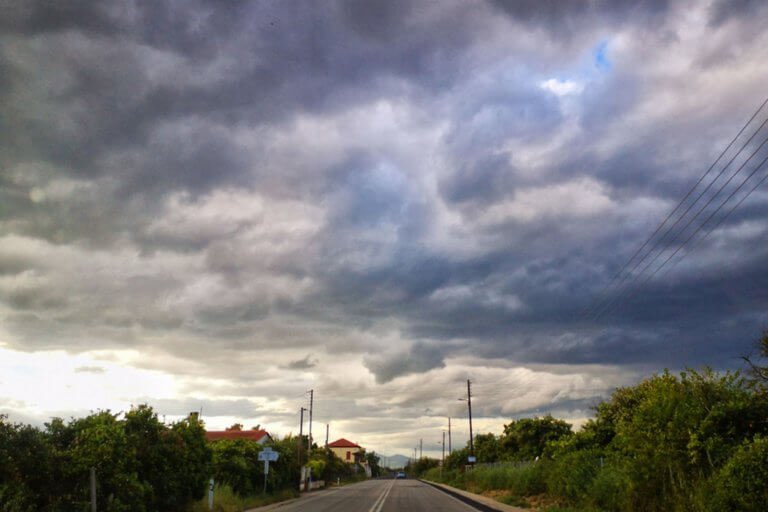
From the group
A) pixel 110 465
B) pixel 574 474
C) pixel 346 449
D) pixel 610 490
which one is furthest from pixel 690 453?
pixel 346 449

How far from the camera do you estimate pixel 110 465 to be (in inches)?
612

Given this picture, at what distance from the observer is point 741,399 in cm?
1310

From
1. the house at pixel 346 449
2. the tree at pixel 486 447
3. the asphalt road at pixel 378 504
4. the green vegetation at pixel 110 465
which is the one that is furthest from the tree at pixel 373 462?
the green vegetation at pixel 110 465

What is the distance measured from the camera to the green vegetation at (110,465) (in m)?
12.9

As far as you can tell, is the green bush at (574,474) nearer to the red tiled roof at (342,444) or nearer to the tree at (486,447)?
the tree at (486,447)

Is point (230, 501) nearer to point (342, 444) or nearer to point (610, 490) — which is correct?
point (610, 490)

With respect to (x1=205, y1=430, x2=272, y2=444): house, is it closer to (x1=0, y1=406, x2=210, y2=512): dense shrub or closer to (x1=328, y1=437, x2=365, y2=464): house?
(x1=0, y1=406, x2=210, y2=512): dense shrub

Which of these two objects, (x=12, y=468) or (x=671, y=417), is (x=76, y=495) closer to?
(x=12, y=468)

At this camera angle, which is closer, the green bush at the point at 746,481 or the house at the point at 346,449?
the green bush at the point at 746,481

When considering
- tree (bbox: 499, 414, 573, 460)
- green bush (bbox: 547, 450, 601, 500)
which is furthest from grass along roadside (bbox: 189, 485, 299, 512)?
tree (bbox: 499, 414, 573, 460)

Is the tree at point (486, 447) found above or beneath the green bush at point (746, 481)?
beneath

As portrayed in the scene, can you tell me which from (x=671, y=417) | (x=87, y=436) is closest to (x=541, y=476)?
(x=671, y=417)

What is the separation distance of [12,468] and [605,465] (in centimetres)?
1778

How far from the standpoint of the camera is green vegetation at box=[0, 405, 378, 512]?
12875mm
